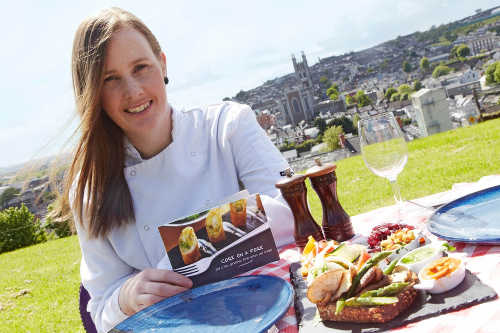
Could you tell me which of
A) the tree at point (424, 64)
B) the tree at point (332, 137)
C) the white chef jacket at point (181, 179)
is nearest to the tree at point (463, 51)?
the tree at point (424, 64)

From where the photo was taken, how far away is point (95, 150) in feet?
5.80

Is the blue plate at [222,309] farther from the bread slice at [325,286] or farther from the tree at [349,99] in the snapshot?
the tree at [349,99]

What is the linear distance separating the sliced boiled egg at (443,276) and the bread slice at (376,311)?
3cm

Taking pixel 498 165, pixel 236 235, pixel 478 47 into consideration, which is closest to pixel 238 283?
pixel 236 235

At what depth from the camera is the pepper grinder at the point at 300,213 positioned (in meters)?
1.32

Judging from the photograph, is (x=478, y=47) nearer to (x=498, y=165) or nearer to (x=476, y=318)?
(x=498, y=165)

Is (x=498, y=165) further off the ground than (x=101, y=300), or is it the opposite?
→ (x=101, y=300)

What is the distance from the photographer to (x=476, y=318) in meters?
0.68

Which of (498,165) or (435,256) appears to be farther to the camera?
(498,165)

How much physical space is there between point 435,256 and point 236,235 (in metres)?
0.54

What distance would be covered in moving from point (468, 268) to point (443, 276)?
5.9 inches

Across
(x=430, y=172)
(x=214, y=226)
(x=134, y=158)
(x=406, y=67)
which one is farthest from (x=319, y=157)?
(x=406, y=67)

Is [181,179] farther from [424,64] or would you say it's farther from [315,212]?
[424,64]

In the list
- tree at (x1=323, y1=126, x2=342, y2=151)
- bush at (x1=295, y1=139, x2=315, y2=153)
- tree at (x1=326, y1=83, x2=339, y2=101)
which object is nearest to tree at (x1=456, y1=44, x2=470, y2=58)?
tree at (x1=326, y1=83, x2=339, y2=101)
